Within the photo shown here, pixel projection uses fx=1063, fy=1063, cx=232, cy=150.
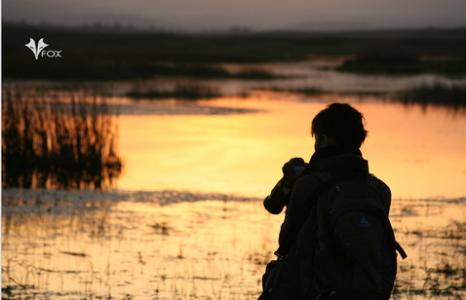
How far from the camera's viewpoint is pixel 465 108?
80.7ft

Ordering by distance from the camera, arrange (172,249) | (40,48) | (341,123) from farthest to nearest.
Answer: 1. (40,48)
2. (172,249)
3. (341,123)

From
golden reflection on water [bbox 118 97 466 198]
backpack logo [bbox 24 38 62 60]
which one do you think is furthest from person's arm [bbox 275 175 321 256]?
backpack logo [bbox 24 38 62 60]

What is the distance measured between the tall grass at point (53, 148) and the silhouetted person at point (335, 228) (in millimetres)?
9646

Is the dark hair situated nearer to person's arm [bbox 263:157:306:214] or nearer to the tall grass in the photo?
person's arm [bbox 263:157:306:214]

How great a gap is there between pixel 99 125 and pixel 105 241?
578 centimetres

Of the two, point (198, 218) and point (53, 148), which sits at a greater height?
point (53, 148)

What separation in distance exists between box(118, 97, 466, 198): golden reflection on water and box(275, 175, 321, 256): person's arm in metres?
8.80

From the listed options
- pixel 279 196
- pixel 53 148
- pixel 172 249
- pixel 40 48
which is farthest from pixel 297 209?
pixel 40 48

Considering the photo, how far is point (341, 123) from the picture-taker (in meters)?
3.23

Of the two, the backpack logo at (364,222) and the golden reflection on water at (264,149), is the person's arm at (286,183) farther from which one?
the golden reflection on water at (264,149)

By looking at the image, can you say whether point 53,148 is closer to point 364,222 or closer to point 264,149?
point 264,149

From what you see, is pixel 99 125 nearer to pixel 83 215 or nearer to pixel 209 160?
pixel 209 160

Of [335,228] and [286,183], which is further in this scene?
[286,183]

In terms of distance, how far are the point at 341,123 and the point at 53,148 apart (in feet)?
34.9
